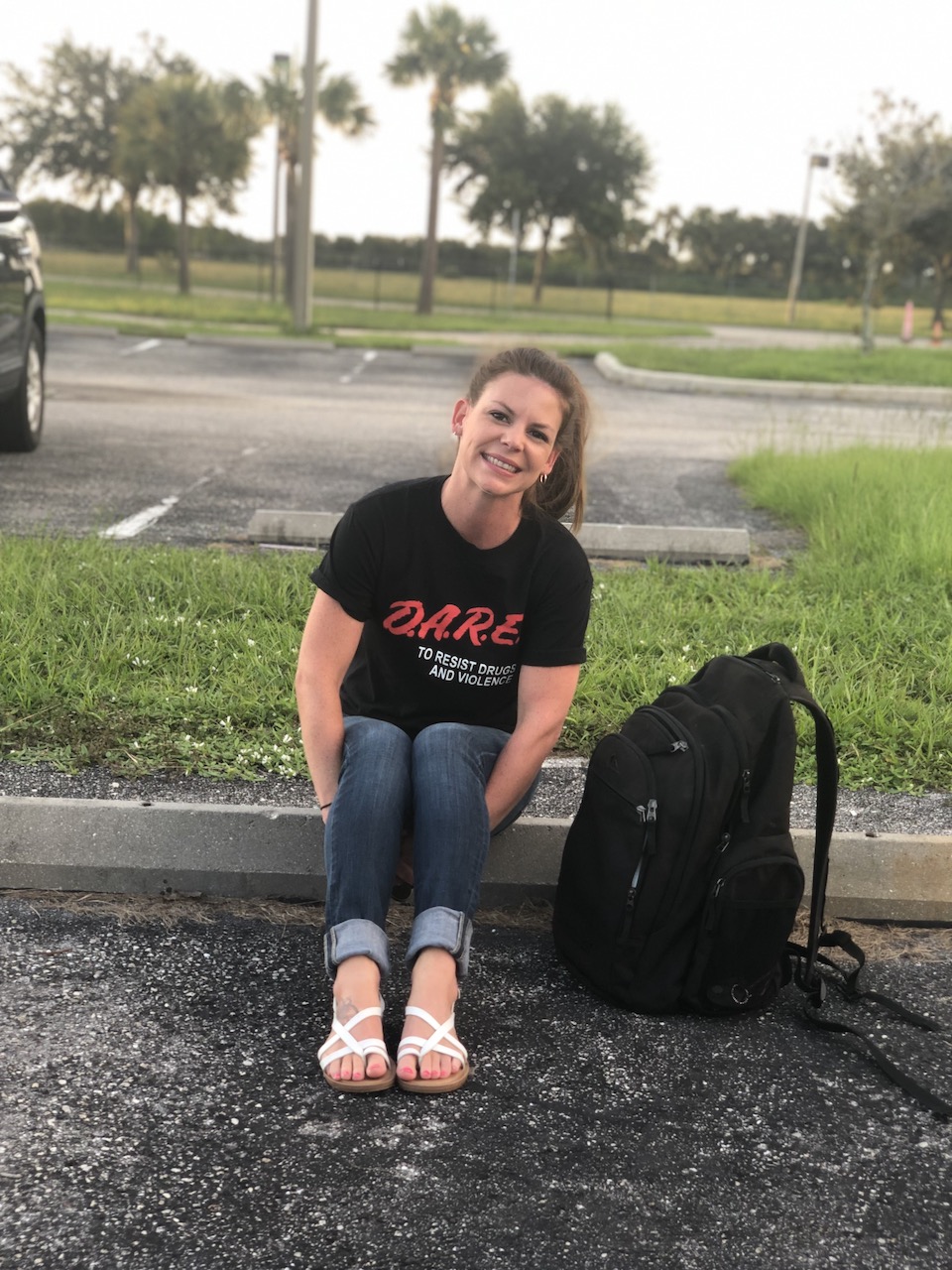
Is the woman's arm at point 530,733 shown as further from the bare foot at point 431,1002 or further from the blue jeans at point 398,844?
the bare foot at point 431,1002

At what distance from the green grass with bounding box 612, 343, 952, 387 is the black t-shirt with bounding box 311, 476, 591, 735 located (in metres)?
14.8

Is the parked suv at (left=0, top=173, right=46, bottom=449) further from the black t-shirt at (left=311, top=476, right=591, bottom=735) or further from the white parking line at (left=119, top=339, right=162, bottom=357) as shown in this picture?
the white parking line at (left=119, top=339, right=162, bottom=357)

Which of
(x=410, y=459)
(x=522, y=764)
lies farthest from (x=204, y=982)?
(x=410, y=459)

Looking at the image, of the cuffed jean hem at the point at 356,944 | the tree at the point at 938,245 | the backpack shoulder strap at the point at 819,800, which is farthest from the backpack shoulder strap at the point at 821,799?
the tree at the point at 938,245

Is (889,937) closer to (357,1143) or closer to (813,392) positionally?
(357,1143)

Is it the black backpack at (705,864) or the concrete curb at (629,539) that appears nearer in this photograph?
the black backpack at (705,864)

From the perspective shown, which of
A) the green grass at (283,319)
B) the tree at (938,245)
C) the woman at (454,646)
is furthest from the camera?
the tree at (938,245)

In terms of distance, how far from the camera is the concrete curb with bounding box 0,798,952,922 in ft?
10.4

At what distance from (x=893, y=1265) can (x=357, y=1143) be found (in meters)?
0.90

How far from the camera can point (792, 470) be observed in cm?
749

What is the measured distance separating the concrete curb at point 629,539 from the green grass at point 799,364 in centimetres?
1165

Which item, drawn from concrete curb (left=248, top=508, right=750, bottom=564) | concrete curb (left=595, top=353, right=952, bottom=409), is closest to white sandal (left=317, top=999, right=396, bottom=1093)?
concrete curb (left=248, top=508, right=750, bottom=564)

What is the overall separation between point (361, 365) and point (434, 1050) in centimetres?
1553

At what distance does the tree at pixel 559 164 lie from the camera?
5725cm
